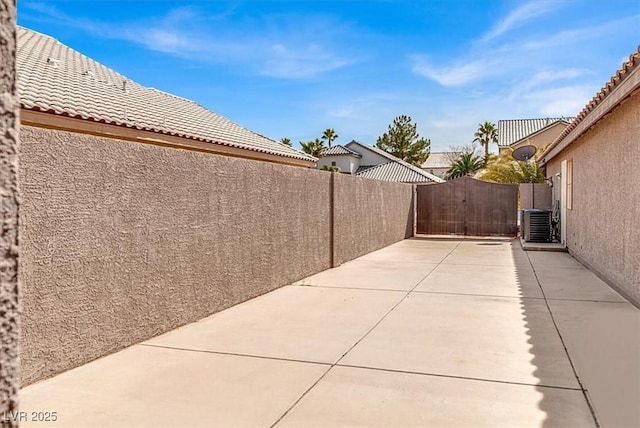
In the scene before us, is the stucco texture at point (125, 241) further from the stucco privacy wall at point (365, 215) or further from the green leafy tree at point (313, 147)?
the green leafy tree at point (313, 147)

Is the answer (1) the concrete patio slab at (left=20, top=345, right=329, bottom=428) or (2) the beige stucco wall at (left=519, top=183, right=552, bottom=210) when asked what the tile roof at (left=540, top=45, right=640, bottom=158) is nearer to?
(1) the concrete patio slab at (left=20, top=345, right=329, bottom=428)

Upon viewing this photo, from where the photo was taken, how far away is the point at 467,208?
21000 mm

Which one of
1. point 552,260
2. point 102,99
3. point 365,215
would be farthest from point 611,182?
point 102,99

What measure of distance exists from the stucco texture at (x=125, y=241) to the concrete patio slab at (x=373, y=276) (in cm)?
162

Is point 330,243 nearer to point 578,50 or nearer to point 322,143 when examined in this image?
point 578,50

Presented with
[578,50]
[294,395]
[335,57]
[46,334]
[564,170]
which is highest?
[335,57]

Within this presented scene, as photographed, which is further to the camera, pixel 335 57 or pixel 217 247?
pixel 335 57

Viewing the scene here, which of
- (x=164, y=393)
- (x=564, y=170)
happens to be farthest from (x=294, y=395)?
(x=564, y=170)

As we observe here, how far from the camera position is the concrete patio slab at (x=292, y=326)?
5.36m

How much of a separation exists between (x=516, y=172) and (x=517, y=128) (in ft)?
92.0

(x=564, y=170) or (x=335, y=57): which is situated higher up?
(x=335, y=57)

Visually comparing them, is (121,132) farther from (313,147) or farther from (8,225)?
(313,147)

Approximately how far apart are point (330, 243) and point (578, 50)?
8.98 meters

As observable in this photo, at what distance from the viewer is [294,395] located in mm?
4105
